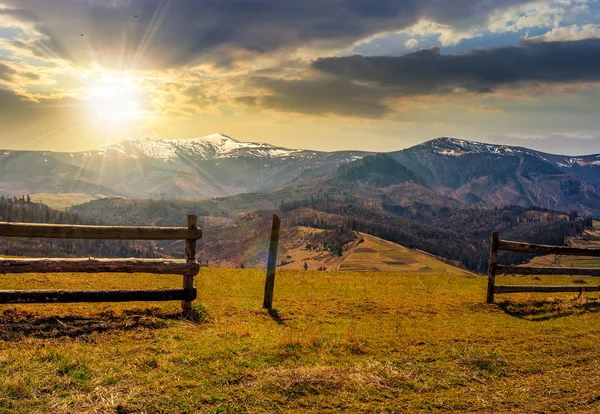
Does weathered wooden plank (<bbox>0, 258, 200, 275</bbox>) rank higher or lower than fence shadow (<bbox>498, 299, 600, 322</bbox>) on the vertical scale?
higher

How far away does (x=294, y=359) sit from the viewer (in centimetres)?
1041

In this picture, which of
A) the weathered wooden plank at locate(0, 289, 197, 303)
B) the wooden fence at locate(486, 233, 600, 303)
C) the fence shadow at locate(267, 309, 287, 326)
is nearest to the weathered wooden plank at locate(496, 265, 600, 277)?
the wooden fence at locate(486, 233, 600, 303)

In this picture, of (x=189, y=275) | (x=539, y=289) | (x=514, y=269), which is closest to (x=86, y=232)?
(x=189, y=275)

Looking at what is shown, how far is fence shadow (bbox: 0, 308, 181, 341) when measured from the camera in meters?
10.5

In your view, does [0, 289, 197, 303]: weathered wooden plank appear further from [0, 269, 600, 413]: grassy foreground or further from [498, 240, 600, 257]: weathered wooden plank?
[498, 240, 600, 257]: weathered wooden plank

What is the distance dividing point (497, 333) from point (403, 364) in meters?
5.39

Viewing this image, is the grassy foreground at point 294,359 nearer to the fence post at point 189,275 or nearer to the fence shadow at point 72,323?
the fence shadow at point 72,323

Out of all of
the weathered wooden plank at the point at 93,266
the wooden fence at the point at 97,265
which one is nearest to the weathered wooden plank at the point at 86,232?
the wooden fence at the point at 97,265

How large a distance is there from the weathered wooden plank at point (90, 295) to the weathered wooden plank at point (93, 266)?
65 cm

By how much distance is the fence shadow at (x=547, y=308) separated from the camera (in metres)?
17.1

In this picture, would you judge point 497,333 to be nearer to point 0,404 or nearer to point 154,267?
point 154,267

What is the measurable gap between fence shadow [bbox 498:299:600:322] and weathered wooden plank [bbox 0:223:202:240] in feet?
46.9

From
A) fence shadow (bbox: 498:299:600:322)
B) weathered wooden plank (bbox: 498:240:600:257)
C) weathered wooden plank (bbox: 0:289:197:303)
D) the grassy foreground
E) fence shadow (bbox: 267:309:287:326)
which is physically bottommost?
fence shadow (bbox: 267:309:287:326)

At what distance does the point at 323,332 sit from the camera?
1287cm
